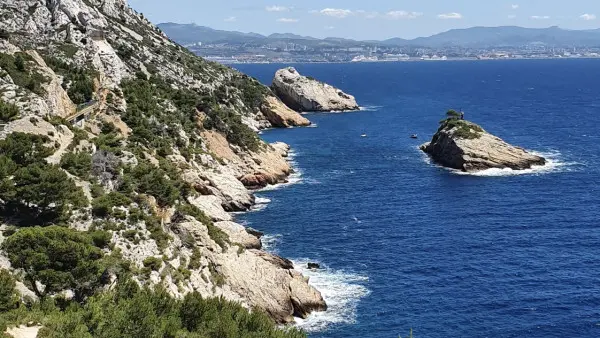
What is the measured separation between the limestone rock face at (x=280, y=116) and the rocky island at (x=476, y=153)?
59878 millimetres

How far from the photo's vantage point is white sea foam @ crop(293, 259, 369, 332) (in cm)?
5572

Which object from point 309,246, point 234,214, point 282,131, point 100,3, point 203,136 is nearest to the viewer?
point 309,246

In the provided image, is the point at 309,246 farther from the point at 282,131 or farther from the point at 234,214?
the point at 282,131

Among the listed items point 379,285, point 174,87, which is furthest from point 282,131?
point 379,285

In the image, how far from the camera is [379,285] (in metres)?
63.2

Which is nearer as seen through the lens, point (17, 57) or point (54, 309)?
point (54, 309)

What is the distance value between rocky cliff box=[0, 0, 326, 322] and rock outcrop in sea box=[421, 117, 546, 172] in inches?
1369

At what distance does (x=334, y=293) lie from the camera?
61.5 meters

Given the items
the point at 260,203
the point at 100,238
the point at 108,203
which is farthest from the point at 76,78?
the point at 100,238

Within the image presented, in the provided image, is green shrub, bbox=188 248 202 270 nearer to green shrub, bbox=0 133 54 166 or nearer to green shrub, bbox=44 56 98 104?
green shrub, bbox=0 133 54 166

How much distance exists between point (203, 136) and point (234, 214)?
2562cm

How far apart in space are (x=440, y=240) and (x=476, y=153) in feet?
150

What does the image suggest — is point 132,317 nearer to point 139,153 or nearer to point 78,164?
point 78,164

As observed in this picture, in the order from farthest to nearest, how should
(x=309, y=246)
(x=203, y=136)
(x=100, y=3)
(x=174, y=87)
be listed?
(x=100, y=3) → (x=174, y=87) → (x=203, y=136) → (x=309, y=246)
